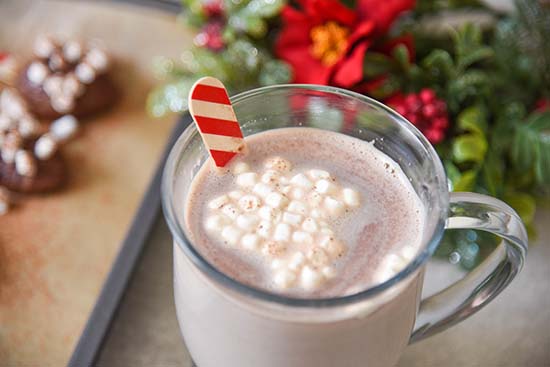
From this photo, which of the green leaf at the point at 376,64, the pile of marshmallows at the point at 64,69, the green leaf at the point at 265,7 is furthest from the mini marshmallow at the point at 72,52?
the green leaf at the point at 376,64

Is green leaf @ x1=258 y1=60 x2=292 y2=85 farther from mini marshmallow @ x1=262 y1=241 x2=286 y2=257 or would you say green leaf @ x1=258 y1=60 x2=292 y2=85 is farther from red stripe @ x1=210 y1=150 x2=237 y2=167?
mini marshmallow @ x1=262 y1=241 x2=286 y2=257

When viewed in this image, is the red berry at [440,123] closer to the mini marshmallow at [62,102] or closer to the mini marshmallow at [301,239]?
the mini marshmallow at [301,239]

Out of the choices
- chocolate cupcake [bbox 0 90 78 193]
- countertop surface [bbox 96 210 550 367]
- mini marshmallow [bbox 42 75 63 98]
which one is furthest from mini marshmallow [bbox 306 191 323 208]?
mini marshmallow [bbox 42 75 63 98]

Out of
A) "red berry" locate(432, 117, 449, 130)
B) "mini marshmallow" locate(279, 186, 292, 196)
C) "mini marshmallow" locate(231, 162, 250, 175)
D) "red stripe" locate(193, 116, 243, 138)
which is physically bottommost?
"red berry" locate(432, 117, 449, 130)

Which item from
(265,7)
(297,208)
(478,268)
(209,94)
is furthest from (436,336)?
(265,7)

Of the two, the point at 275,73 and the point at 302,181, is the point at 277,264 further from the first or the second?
A: the point at 275,73

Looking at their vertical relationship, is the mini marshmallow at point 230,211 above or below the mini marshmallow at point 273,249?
above

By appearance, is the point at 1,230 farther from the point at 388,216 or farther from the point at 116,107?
the point at 388,216
